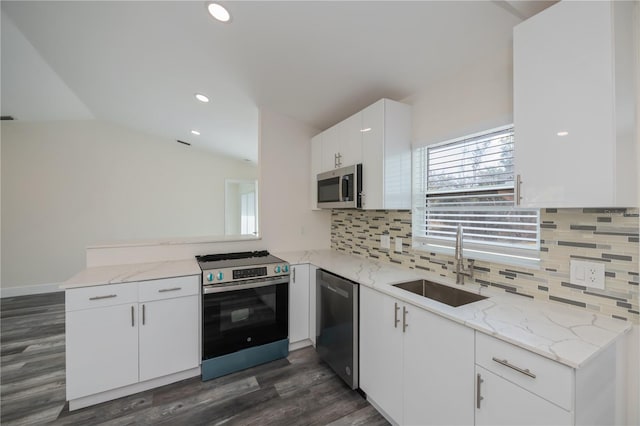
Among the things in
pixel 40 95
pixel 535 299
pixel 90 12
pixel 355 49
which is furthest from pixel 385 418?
pixel 40 95

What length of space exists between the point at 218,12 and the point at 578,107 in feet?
6.70

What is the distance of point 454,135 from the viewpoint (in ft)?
6.24

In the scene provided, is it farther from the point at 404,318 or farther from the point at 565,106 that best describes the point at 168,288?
the point at 565,106

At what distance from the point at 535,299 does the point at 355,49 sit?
194 centimetres

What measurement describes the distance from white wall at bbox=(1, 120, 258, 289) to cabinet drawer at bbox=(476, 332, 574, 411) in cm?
558

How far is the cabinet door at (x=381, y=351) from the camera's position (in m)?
1.61

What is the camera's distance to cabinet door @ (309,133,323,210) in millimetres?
3027

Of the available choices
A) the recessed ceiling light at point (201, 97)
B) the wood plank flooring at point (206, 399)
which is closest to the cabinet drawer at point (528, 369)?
the wood plank flooring at point (206, 399)

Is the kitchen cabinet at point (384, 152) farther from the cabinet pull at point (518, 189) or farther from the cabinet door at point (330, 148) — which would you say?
the cabinet pull at point (518, 189)

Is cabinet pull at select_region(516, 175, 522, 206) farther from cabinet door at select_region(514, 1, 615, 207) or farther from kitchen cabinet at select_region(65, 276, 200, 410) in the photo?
kitchen cabinet at select_region(65, 276, 200, 410)

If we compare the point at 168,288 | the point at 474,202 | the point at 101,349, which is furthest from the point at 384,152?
the point at 101,349

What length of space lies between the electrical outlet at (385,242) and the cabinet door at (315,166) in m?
0.91

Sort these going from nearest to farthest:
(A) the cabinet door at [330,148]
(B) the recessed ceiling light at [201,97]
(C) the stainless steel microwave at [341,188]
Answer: (C) the stainless steel microwave at [341,188], (A) the cabinet door at [330,148], (B) the recessed ceiling light at [201,97]

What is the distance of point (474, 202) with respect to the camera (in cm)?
187
